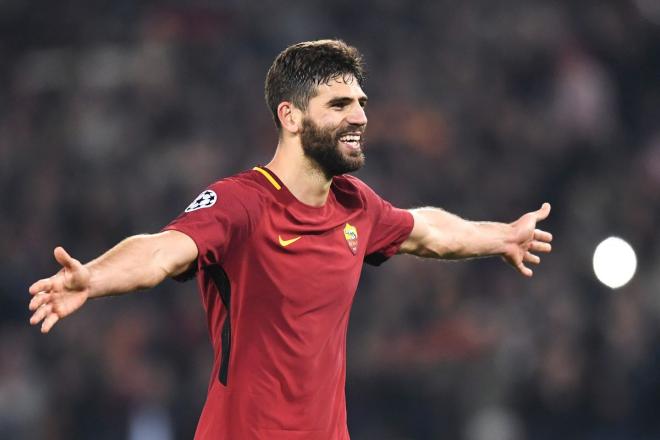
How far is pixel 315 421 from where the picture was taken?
480cm

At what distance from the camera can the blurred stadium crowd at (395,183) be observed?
895 cm

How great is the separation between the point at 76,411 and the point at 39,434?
0.97 ft

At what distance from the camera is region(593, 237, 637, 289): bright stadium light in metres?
8.97

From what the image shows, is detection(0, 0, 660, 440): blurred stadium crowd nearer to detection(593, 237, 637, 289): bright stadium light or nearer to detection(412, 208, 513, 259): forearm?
detection(593, 237, 637, 289): bright stadium light

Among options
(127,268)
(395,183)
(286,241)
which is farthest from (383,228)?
(395,183)

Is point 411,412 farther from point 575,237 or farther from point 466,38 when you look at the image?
point 466,38

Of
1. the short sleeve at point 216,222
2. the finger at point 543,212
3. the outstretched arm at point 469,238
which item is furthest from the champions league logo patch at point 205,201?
the finger at point 543,212

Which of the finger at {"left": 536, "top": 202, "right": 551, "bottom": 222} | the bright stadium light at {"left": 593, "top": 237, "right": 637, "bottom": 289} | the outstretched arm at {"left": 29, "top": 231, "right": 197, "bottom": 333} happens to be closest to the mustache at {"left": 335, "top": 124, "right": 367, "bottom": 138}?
the outstretched arm at {"left": 29, "top": 231, "right": 197, "bottom": 333}

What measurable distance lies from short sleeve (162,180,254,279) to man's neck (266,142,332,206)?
27 cm

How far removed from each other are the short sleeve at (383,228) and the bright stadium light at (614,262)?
3834 millimetres

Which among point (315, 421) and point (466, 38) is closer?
point (315, 421)

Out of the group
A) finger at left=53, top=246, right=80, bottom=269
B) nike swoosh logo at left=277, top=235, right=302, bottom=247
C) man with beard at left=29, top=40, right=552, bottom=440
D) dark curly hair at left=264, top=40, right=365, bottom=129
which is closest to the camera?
finger at left=53, top=246, right=80, bottom=269

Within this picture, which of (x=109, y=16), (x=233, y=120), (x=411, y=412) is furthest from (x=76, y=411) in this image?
(x=109, y=16)

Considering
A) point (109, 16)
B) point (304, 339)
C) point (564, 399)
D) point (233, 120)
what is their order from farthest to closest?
point (109, 16) → point (233, 120) → point (564, 399) → point (304, 339)
